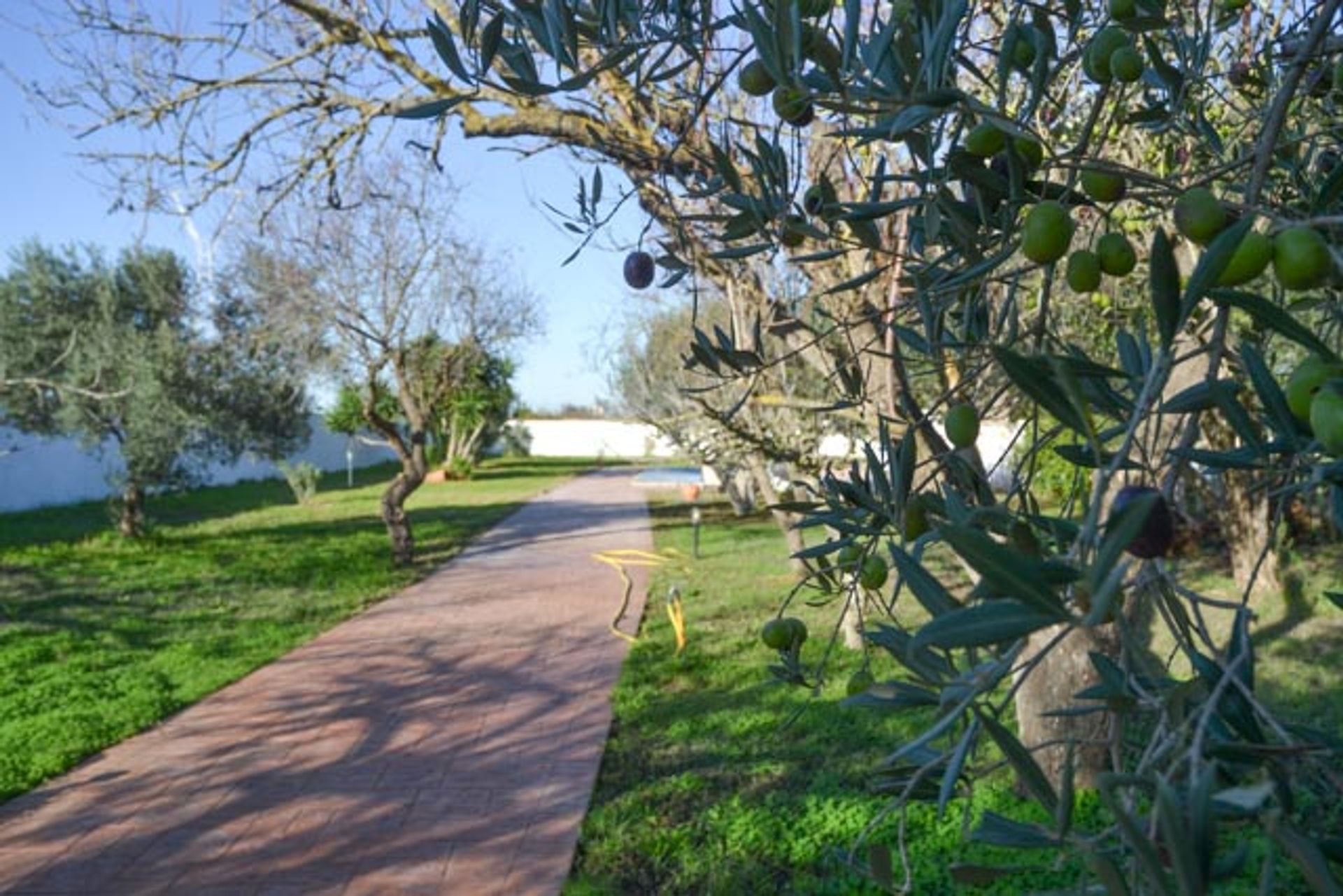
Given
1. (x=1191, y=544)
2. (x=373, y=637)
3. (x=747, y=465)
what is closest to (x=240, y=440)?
(x=373, y=637)

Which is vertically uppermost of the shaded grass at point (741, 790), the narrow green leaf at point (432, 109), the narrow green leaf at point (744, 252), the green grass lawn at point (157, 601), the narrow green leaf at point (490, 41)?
the narrow green leaf at point (490, 41)

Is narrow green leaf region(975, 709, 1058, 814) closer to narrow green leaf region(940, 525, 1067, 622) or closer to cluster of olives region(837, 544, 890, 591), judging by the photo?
narrow green leaf region(940, 525, 1067, 622)

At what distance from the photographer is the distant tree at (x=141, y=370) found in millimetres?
14977

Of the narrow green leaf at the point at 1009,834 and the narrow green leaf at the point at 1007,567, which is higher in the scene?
the narrow green leaf at the point at 1007,567

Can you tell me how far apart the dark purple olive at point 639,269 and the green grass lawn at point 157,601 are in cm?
508

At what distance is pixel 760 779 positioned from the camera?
5.34m

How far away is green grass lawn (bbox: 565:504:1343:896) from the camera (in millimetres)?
4180

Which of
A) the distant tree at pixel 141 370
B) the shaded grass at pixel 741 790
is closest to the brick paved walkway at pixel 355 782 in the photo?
the shaded grass at pixel 741 790

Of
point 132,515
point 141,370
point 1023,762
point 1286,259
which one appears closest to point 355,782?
point 1023,762

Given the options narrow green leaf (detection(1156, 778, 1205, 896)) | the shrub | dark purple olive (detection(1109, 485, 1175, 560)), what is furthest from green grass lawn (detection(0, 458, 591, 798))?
narrow green leaf (detection(1156, 778, 1205, 896))

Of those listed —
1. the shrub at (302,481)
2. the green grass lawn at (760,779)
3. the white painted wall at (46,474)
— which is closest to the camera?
the green grass lawn at (760,779)

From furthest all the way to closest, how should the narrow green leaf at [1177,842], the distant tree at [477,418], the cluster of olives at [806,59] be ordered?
the distant tree at [477,418], the cluster of olives at [806,59], the narrow green leaf at [1177,842]

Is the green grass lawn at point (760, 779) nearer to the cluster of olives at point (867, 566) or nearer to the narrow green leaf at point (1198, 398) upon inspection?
the cluster of olives at point (867, 566)

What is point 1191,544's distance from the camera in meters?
10.7
